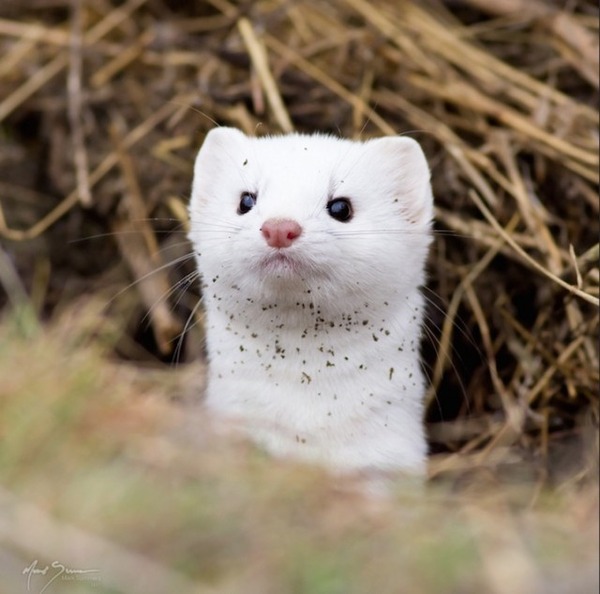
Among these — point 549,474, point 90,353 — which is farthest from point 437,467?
point 90,353

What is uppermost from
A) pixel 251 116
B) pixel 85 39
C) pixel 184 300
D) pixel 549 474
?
pixel 85 39

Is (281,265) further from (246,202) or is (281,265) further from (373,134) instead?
(373,134)

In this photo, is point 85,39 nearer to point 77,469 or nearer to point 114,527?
point 77,469

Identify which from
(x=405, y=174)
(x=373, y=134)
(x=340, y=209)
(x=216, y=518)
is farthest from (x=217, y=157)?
(x=216, y=518)

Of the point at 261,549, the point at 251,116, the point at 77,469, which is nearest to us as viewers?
the point at 261,549

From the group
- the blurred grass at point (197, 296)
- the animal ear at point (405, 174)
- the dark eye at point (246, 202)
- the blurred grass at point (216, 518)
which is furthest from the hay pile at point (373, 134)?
the blurred grass at point (216, 518)
